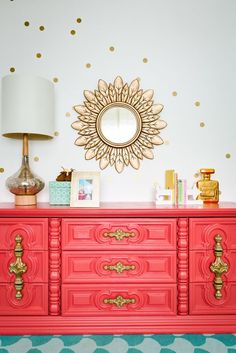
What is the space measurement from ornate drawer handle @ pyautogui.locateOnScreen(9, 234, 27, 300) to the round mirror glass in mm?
1090

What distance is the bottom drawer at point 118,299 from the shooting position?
1801mm

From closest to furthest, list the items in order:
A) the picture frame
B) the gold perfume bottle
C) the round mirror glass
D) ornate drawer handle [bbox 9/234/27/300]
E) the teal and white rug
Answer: the teal and white rug
ornate drawer handle [bbox 9/234/27/300]
the picture frame
the gold perfume bottle
the round mirror glass

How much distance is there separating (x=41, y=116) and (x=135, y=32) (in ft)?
3.77

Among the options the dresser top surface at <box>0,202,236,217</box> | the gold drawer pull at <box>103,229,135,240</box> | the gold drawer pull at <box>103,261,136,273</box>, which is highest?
the dresser top surface at <box>0,202,236,217</box>

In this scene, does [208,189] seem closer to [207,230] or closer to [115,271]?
[207,230]

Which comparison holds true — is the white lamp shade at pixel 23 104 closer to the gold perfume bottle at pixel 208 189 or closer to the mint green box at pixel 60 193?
the mint green box at pixel 60 193

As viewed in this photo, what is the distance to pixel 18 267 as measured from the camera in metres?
1.75

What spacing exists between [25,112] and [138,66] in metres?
1.07

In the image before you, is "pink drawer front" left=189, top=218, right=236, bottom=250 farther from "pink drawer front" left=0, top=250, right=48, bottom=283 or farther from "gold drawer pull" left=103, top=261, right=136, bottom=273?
"pink drawer front" left=0, top=250, right=48, bottom=283

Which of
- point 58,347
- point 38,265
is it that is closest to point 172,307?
point 58,347

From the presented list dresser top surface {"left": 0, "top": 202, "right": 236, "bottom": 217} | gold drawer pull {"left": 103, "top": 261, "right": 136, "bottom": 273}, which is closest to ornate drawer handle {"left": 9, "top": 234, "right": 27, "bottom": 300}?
dresser top surface {"left": 0, "top": 202, "right": 236, "bottom": 217}

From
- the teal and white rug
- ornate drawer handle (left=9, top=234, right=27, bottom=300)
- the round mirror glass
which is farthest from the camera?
the round mirror glass

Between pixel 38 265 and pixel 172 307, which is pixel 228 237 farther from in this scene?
pixel 38 265

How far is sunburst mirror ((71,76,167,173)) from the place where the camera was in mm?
2260
